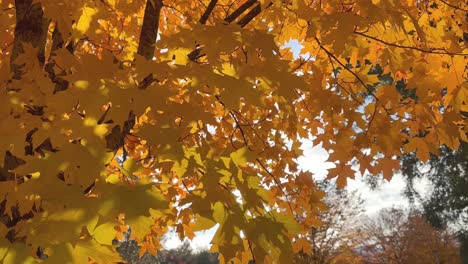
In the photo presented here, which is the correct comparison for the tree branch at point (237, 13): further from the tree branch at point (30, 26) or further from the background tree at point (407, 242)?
the background tree at point (407, 242)

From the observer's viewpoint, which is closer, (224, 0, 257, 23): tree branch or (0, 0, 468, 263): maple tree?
(0, 0, 468, 263): maple tree

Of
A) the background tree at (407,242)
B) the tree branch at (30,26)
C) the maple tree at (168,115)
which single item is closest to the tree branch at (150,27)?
the maple tree at (168,115)

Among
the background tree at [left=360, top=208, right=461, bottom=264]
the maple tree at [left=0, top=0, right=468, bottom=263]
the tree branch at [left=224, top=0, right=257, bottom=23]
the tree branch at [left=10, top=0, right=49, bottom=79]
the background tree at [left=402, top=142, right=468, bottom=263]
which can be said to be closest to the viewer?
the maple tree at [left=0, top=0, right=468, bottom=263]

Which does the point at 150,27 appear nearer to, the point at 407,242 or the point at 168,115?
the point at 168,115

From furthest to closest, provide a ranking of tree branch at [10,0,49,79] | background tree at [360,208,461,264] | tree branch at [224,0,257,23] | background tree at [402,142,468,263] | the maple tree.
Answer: background tree at [360,208,461,264] < background tree at [402,142,468,263] < tree branch at [224,0,257,23] < tree branch at [10,0,49,79] < the maple tree

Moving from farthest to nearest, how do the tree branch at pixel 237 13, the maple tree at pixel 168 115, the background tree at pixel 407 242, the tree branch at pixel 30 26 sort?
the background tree at pixel 407 242 < the tree branch at pixel 237 13 < the tree branch at pixel 30 26 < the maple tree at pixel 168 115

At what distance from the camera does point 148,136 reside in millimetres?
1704

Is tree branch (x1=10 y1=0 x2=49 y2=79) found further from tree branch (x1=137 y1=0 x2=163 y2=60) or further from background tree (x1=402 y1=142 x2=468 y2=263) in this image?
background tree (x1=402 y1=142 x2=468 y2=263)

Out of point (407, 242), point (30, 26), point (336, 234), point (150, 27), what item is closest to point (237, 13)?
point (150, 27)

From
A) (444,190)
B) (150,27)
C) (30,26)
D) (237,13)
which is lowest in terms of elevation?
(30,26)

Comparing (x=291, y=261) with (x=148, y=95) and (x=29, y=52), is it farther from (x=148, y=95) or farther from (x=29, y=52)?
(x=29, y=52)

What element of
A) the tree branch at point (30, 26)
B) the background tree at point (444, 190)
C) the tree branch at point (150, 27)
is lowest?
the tree branch at point (30, 26)

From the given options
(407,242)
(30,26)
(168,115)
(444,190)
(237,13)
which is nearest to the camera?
(168,115)

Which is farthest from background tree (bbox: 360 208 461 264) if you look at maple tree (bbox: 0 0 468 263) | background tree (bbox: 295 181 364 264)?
maple tree (bbox: 0 0 468 263)
